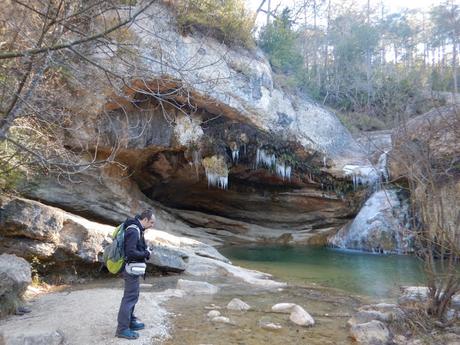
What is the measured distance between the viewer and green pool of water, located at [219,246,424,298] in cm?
869

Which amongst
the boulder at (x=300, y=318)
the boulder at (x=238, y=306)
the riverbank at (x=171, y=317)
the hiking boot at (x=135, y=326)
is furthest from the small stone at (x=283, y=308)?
the hiking boot at (x=135, y=326)

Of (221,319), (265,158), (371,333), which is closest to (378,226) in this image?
(265,158)

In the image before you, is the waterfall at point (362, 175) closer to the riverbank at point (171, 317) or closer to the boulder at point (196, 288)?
the riverbank at point (171, 317)

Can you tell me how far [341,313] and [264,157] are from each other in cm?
1010

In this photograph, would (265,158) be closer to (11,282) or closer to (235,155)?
(235,155)

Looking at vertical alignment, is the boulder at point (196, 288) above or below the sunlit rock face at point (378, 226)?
below

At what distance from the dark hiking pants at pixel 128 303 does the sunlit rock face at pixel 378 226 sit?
11979 mm

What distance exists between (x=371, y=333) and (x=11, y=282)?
4.16 meters

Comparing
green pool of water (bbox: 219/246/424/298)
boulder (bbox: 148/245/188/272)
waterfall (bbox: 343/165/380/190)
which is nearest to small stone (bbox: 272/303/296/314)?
green pool of water (bbox: 219/246/424/298)

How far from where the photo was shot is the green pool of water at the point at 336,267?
8.69 m

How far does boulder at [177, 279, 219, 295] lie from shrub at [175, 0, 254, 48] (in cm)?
806

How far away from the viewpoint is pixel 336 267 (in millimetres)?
11094

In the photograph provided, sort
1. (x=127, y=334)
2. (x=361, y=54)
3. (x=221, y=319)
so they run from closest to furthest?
(x=127, y=334), (x=221, y=319), (x=361, y=54)

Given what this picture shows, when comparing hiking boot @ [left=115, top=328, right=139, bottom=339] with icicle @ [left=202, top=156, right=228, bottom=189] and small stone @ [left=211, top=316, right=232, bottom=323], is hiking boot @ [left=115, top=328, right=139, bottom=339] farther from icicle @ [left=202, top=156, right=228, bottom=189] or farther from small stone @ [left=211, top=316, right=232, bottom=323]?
icicle @ [left=202, top=156, right=228, bottom=189]
